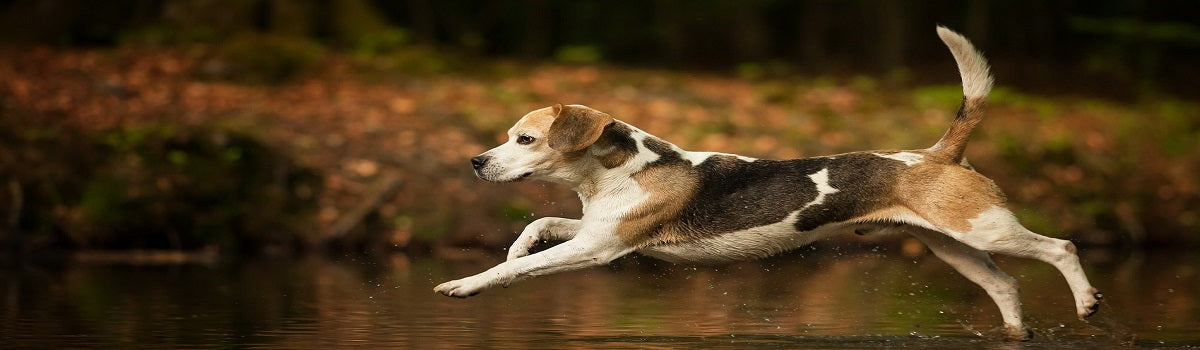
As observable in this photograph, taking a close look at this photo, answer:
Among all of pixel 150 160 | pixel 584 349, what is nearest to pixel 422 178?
pixel 150 160

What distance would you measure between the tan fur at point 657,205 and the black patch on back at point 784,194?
7 centimetres

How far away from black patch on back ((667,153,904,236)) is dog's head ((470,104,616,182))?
79 centimetres

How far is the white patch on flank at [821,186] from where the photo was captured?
9.00m

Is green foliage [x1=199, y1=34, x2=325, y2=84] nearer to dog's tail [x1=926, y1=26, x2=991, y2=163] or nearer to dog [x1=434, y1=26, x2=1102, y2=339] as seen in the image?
dog [x1=434, y1=26, x2=1102, y2=339]

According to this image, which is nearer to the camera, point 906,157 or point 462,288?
point 462,288

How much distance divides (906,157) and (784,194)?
0.81 meters

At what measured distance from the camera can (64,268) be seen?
14.9 meters

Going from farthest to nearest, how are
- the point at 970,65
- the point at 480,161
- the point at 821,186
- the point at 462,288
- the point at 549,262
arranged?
the point at 970,65 < the point at 821,186 < the point at 480,161 < the point at 549,262 < the point at 462,288

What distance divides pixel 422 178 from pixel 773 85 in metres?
9.32

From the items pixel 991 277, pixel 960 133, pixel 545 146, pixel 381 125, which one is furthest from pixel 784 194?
pixel 381 125

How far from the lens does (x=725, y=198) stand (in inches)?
360

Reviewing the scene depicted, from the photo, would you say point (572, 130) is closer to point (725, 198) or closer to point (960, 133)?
point (725, 198)

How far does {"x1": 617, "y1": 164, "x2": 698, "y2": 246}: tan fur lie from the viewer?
899 centimetres

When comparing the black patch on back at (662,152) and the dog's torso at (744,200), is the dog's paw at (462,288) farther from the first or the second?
the black patch on back at (662,152)
